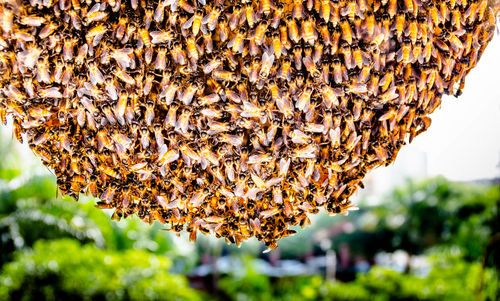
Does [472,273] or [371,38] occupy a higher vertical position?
[371,38]

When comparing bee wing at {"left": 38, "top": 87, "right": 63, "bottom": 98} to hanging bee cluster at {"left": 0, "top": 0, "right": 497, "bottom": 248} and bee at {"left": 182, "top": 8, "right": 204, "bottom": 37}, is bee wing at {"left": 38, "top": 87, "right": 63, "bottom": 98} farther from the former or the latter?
bee at {"left": 182, "top": 8, "right": 204, "bottom": 37}

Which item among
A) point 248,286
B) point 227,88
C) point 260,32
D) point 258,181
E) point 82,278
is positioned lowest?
point 248,286

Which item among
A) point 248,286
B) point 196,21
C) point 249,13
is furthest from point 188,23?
point 248,286

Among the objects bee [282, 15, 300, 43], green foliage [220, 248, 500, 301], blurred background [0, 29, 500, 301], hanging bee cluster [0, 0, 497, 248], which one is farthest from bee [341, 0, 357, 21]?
green foliage [220, 248, 500, 301]

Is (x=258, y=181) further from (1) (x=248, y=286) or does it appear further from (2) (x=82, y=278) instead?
(1) (x=248, y=286)

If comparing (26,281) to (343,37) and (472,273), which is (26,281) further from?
(472,273)

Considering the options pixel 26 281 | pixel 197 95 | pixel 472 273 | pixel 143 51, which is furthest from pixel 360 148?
pixel 472 273

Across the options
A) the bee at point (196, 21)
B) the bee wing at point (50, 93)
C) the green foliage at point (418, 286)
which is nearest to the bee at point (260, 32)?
the bee at point (196, 21)
